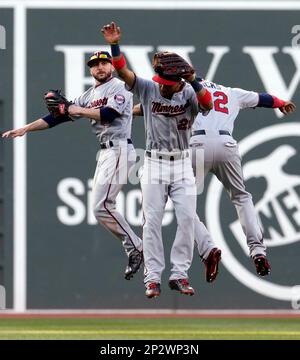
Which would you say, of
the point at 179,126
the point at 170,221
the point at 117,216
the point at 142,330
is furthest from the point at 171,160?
the point at 170,221

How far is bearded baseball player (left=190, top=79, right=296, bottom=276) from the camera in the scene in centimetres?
978

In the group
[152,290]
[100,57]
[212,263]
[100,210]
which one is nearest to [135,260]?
[100,210]

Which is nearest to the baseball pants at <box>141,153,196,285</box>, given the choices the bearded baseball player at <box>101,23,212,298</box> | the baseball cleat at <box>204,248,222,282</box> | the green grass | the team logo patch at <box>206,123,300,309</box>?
the bearded baseball player at <box>101,23,212,298</box>

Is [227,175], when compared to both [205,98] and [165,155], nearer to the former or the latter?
[165,155]

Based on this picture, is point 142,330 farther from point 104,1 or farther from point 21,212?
point 104,1

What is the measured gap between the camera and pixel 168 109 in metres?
9.32

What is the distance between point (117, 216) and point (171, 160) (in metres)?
0.96

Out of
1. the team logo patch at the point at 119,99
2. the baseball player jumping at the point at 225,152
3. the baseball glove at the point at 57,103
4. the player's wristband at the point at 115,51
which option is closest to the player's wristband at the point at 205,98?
the baseball player jumping at the point at 225,152

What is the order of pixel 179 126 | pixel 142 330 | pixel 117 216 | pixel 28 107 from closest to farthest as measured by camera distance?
pixel 179 126
pixel 117 216
pixel 142 330
pixel 28 107

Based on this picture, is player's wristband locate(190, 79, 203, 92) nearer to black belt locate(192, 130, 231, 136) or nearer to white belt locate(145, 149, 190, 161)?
white belt locate(145, 149, 190, 161)

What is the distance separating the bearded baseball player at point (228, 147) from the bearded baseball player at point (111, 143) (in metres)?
0.58

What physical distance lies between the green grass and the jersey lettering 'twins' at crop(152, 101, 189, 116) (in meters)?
2.80

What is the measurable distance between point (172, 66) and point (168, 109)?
1.50 feet

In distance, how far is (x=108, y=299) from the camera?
15047mm
